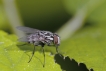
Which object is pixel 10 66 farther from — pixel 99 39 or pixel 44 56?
pixel 99 39

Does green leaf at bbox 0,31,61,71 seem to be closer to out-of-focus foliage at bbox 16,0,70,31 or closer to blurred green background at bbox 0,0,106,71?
blurred green background at bbox 0,0,106,71

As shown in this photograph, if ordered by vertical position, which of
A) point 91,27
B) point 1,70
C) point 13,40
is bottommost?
point 1,70

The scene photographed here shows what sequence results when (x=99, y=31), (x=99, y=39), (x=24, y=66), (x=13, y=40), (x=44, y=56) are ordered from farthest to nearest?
1. (x=99, y=31)
2. (x=99, y=39)
3. (x=13, y=40)
4. (x=44, y=56)
5. (x=24, y=66)

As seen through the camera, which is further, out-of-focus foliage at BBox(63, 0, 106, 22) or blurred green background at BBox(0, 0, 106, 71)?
out-of-focus foliage at BBox(63, 0, 106, 22)

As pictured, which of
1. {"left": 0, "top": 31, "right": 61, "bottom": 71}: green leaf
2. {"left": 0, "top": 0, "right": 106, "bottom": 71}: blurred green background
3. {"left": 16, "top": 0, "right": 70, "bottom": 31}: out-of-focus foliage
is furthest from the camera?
{"left": 16, "top": 0, "right": 70, "bottom": 31}: out-of-focus foliage

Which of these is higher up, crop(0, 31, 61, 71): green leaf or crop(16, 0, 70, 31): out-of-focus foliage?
crop(16, 0, 70, 31): out-of-focus foliage

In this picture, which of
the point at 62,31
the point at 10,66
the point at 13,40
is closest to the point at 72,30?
the point at 62,31

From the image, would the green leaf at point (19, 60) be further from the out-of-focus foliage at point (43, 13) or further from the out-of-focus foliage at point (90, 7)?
the out-of-focus foliage at point (43, 13)

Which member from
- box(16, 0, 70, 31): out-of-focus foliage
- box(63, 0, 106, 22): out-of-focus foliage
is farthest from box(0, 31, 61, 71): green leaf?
box(16, 0, 70, 31): out-of-focus foliage
